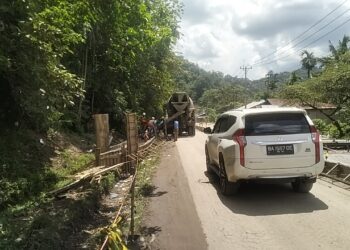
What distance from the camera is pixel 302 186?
32.7ft

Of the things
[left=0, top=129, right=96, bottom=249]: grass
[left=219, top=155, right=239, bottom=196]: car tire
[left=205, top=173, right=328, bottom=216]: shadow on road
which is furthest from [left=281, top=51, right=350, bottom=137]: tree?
[left=219, top=155, right=239, bottom=196]: car tire

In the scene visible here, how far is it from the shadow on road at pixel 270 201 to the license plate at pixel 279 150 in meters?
1.05

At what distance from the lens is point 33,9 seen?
10547 millimetres

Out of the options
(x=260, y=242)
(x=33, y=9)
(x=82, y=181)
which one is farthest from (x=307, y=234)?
(x=33, y=9)

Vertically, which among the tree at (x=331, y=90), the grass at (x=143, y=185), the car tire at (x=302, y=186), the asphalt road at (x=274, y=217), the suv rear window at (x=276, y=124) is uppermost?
the tree at (x=331, y=90)

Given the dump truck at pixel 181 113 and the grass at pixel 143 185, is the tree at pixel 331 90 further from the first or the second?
the grass at pixel 143 185

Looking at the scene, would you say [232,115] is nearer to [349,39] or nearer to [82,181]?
[82,181]

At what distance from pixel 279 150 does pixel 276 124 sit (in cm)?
57

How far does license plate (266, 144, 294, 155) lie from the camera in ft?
29.7

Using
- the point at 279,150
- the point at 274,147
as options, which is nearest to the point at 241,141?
the point at 274,147

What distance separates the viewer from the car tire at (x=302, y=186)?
9882mm

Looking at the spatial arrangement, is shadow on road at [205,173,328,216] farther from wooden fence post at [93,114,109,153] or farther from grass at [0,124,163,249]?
wooden fence post at [93,114,109,153]

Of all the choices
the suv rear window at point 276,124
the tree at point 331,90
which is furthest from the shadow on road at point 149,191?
the tree at point 331,90

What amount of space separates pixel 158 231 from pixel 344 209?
3.63 metres
